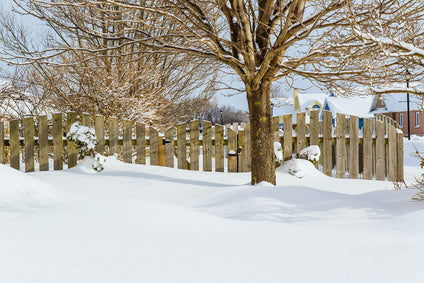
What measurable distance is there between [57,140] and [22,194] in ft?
13.6

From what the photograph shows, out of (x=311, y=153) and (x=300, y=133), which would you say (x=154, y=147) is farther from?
(x=311, y=153)

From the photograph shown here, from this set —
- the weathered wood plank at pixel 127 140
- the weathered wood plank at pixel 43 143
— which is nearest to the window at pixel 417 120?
the weathered wood plank at pixel 127 140

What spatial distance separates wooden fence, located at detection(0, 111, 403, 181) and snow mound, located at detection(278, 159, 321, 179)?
0.67 meters

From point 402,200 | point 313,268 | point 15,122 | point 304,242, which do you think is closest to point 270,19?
point 402,200

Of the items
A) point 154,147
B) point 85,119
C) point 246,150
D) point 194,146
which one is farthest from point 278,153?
point 85,119

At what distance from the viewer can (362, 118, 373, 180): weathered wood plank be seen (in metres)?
8.10

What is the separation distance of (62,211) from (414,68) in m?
5.16

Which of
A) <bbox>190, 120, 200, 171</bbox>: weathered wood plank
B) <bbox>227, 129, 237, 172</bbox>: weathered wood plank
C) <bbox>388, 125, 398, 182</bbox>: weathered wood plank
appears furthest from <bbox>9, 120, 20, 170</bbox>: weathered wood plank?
<bbox>388, 125, 398, 182</bbox>: weathered wood plank

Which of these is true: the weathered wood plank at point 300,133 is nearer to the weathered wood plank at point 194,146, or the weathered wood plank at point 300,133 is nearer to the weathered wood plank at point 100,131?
the weathered wood plank at point 194,146

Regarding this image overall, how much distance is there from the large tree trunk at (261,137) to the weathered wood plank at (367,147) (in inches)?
137

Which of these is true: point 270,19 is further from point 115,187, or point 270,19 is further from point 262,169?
point 115,187

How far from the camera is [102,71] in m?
8.66

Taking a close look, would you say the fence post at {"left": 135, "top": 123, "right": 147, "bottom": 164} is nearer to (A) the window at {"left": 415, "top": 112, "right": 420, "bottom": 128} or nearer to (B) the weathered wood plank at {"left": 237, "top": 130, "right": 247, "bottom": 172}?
(B) the weathered wood plank at {"left": 237, "top": 130, "right": 247, "bottom": 172}

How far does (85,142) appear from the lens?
22.9 ft
